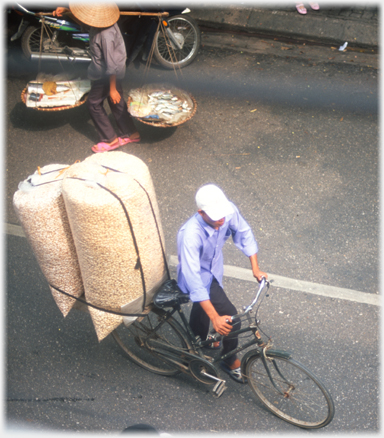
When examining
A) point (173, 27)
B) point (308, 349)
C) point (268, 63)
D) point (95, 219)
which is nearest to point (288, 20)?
point (268, 63)

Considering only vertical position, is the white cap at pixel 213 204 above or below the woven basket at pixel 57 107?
above

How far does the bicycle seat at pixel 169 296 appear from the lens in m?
2.56

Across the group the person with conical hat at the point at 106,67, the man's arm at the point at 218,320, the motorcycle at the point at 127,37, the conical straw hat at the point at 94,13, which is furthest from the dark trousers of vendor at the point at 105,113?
the man's arm at the point at 218,320

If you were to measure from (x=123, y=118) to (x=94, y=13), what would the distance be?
1.29m

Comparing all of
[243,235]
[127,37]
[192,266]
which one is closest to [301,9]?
[127,37]

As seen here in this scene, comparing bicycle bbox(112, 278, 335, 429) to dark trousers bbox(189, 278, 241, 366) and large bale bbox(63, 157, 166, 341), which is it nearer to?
dark trousers bbox(189, 278, 241, 366)

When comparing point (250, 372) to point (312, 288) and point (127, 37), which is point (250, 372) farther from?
point (127, 37)

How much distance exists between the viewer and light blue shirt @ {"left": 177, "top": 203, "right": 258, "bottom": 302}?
8.14ft

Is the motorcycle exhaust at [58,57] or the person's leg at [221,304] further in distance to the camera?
the motorcycle exhaust at [58,57]

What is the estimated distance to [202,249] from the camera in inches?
103

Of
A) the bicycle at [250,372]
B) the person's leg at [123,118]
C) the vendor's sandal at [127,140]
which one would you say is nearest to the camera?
the bicycle at [250,372]

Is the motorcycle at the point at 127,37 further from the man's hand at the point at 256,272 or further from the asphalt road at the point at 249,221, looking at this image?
the man's hand at the point at 256,272

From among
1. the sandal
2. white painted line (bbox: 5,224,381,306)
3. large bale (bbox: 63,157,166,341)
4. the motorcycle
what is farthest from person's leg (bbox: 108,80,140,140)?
the sandal

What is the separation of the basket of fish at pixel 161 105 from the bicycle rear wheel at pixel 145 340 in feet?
8.07
